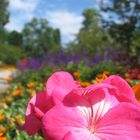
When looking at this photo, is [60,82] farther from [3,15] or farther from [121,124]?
[3,15]

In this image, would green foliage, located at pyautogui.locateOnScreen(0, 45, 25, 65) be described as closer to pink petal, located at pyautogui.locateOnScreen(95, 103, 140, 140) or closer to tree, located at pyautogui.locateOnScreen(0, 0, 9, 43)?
tree, located at pyautogui.locateOnScreen(0, 0, 9, 43)

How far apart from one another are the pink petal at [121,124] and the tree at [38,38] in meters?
73.3

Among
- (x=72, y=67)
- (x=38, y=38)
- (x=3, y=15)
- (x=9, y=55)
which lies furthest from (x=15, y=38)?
(x=72, y=67)

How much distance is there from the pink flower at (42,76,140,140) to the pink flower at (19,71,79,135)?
3cm

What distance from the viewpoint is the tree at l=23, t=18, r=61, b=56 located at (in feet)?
248

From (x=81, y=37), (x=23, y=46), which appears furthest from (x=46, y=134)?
(x=23, y=46)

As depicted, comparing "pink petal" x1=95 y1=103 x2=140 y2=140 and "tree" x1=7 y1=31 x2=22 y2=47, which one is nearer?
"pink petal" x1=95 y1=103 x2=140 y2=140

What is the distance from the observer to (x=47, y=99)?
1294 mm

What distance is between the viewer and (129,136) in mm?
1202

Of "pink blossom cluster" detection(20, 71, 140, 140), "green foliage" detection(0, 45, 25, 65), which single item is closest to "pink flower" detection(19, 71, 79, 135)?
"pink blossom cluster" detection(20, 71, 140, 140)

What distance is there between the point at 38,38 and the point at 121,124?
77.9 meters

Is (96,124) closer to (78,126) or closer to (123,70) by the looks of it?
(78,126)

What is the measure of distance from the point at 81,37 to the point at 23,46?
38521 millimetres

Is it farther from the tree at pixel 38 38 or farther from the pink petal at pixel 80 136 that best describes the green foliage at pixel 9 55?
the pink petal at pixel 80 136
